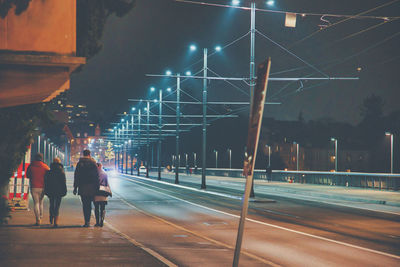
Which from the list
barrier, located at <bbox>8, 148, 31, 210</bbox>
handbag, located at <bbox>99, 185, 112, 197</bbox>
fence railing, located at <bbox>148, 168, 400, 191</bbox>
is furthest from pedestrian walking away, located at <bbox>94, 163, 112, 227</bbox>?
fence railing, located at <bbox>148, 168, 400, 191</bbox>

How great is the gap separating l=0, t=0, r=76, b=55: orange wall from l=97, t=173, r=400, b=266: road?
14.3 feet

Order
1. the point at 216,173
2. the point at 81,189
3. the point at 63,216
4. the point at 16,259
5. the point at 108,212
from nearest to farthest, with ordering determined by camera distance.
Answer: the point at 16,259 → the point at 81,189 → the point at 63,216 → the point at 108,212 → the point at 216,173

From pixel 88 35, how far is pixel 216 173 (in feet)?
246

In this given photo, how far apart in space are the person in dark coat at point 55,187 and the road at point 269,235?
1625mm

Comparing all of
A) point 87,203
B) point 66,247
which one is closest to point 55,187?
point 87,203

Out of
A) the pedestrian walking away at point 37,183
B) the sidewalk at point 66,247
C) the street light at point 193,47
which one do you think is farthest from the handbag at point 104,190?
the street light at point 193,47

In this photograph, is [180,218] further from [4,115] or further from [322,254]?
[322,254]

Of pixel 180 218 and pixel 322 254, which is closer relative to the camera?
pixel 322 254

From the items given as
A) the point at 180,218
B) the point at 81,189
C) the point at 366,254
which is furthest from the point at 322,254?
the point at 180,218

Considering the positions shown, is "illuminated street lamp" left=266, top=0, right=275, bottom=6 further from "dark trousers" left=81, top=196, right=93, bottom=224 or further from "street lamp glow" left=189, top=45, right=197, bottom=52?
"dark trousers" left=81, top=196, right=93, bottom=224

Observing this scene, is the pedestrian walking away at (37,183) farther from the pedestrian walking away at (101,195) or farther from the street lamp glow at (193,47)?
the street lamp glow at (193,47)

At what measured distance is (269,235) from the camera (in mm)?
14938

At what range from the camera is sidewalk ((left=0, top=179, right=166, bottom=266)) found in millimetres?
9500

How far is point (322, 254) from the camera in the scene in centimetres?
1164
